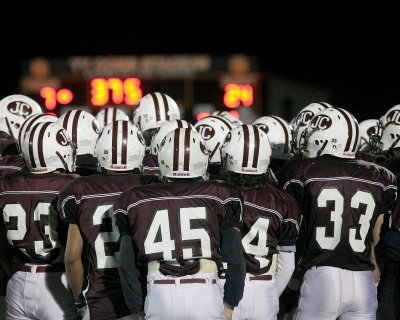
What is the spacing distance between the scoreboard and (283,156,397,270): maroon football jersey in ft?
21.6

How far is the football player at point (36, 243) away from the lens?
404 cm

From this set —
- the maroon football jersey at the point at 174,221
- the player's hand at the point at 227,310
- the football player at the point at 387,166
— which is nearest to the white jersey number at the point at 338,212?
the football player at the point at 387,166

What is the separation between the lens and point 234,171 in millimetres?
A: 4133

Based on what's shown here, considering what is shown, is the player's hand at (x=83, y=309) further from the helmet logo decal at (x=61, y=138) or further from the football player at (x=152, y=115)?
the football player at (x=152, y=115)

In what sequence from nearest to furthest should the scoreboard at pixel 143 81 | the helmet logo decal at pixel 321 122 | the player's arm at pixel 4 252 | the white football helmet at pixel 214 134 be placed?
1. the player's arm at pixel 4 252
2. the helmet logo decal at pixel 321 122
3. the white football helmet at pixel 214 134
4. the scoreboard at pixel 143 81

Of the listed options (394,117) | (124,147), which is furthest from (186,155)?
(394,117)

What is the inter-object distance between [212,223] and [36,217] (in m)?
1.19

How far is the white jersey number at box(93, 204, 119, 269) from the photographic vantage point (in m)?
3.81

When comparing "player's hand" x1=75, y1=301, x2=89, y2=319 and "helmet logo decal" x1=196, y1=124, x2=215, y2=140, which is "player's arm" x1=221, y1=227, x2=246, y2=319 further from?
"helmet logo decal" x1=196, y1=124, x2=215, y2=140

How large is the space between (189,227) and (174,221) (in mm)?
81

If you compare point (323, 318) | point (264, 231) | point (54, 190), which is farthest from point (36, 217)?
point (323, 318)

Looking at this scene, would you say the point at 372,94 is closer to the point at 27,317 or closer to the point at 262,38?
the point at 262,38

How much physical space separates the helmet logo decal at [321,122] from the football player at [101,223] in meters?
1.29

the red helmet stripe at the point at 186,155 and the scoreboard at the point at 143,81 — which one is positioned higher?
the scoreboard at the point at 143,81
